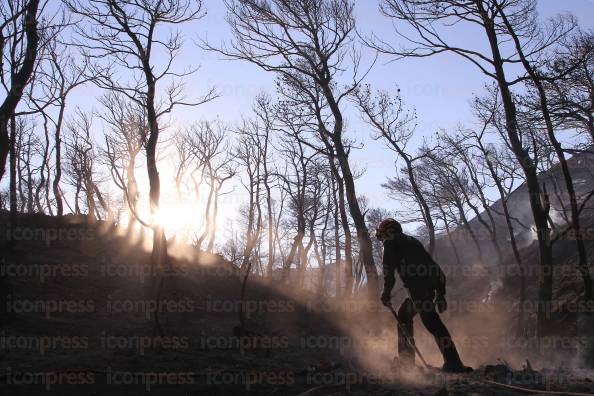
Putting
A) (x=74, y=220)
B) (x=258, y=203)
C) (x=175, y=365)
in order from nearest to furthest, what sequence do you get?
(x=175, y=365) < (x=74, y=220) < (x=258, y=203)

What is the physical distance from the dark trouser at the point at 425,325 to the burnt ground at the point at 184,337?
0.33 metres

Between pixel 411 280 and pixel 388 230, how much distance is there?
2.42ft

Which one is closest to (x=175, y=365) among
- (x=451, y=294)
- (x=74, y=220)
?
(x=74, y=220)

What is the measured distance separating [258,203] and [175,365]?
2659cm

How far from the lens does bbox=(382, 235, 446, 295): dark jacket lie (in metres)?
7.52

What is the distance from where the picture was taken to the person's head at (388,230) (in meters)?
7.62

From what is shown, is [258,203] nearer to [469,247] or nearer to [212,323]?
[212,323]

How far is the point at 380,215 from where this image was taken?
46906 millimetres

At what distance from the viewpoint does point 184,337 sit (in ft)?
32.3

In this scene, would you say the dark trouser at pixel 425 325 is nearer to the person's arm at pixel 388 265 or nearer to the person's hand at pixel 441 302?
the person's hand at pixel 441 302

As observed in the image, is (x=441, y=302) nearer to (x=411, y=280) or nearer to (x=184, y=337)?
(x=411, y=280)

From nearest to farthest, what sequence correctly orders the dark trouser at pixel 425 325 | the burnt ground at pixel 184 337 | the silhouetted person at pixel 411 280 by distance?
the burnt ground at pixel 184 337, the dark trouser at pixel 425 325, the silhouetted person at pixel 411 280

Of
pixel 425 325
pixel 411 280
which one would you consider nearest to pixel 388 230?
pixel 411 280

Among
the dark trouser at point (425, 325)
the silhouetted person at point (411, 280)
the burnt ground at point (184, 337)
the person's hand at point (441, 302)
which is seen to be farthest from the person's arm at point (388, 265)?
the burnt ground at point (184, 337)
